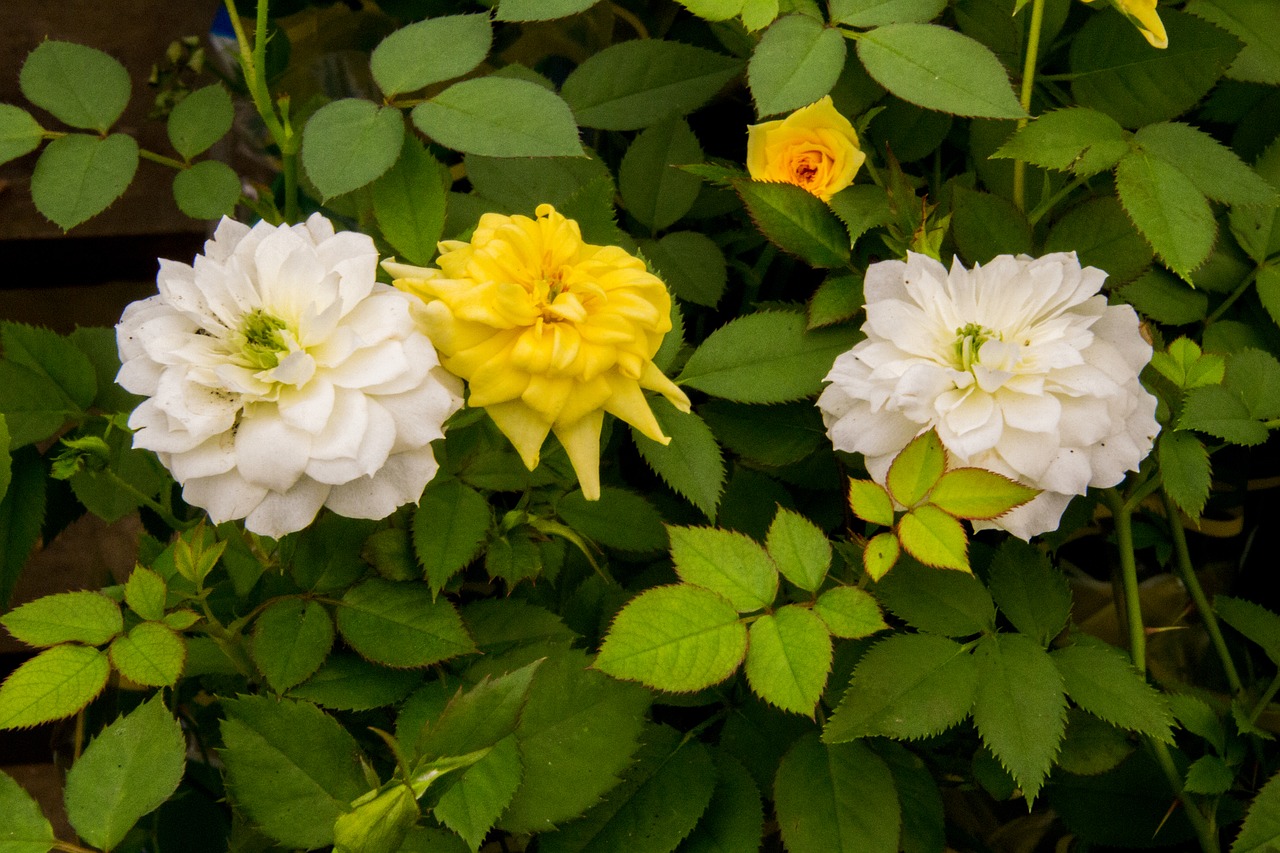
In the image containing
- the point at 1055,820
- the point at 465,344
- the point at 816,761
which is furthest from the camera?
the point at 1055,820

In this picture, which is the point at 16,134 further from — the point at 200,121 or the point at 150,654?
the point at 150,654

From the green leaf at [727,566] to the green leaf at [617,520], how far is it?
0.07 m

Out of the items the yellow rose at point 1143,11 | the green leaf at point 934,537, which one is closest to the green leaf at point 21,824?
the green leaf at point 934,537

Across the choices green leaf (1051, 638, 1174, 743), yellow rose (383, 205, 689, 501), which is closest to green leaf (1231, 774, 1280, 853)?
green leaf (1051, 638, 1174, 743)

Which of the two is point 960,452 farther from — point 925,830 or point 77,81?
point 77,81

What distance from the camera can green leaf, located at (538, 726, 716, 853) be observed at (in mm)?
543

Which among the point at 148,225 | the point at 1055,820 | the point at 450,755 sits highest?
the point at 450,755

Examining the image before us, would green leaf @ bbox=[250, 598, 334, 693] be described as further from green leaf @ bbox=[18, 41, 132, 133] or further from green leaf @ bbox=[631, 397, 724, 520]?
green leaf @ bbox=[18, 41, 132, 133]

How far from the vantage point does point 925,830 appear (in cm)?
59

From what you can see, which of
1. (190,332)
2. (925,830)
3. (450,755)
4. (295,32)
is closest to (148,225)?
(295,32)

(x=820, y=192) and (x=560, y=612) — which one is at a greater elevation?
(x=820, y=192)

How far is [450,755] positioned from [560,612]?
0.59 ft

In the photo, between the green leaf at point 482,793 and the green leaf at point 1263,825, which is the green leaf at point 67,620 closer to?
the green leaf at point 482,793

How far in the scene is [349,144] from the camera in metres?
0.54
